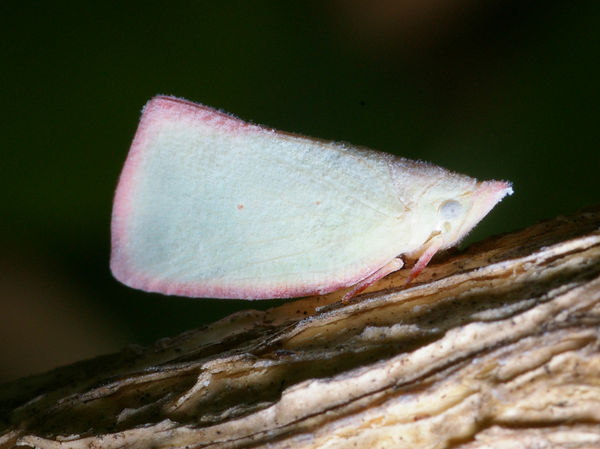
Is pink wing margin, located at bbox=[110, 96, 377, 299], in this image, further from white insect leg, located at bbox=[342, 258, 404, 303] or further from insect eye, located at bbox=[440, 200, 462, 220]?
insect eye, located at bbox=[440, 200, 462, 220]

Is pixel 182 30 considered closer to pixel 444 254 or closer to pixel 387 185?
pixel 387 185

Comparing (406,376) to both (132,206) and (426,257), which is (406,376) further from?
(132,206)

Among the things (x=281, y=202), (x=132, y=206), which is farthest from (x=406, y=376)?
(x=132, y=206)

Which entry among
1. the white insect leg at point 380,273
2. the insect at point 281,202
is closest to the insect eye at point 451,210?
the insect at point 281,202

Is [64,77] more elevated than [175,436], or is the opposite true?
[64,77]

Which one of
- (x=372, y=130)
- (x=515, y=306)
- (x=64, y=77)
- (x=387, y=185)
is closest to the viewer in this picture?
(x=515, y=306)

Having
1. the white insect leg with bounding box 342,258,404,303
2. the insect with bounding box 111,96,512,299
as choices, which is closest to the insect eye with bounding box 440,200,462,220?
the insect with bounding box 111,96,512,299

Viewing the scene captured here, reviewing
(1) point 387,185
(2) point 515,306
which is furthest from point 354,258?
(2) point 515,306
